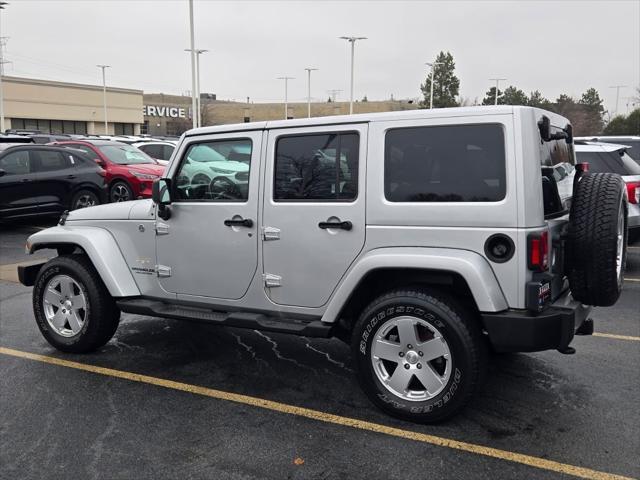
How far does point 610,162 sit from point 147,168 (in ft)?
30.4

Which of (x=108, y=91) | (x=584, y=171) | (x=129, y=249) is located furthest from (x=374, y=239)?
(x=108, y=91)

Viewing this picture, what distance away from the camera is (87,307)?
4.93 metres

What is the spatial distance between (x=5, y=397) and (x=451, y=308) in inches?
124

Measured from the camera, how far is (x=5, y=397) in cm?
421

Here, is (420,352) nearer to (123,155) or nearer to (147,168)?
(147,168)

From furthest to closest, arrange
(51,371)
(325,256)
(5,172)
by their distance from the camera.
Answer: (5,172), (51,371), (325,256)

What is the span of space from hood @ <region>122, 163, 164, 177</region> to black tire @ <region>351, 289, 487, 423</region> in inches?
392

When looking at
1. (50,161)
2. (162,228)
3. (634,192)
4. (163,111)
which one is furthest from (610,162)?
(163,111)

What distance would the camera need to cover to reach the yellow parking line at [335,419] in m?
3.23

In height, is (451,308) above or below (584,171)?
below

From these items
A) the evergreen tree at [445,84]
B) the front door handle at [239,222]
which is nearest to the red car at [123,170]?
the front door handle at [239,222]

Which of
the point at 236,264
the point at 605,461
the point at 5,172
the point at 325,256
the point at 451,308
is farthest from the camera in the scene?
the point at 5,172

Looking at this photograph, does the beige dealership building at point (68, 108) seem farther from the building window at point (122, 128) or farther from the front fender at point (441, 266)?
the front fender at point (441, 266)

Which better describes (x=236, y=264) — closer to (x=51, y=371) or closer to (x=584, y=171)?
(x=51, y=371)
